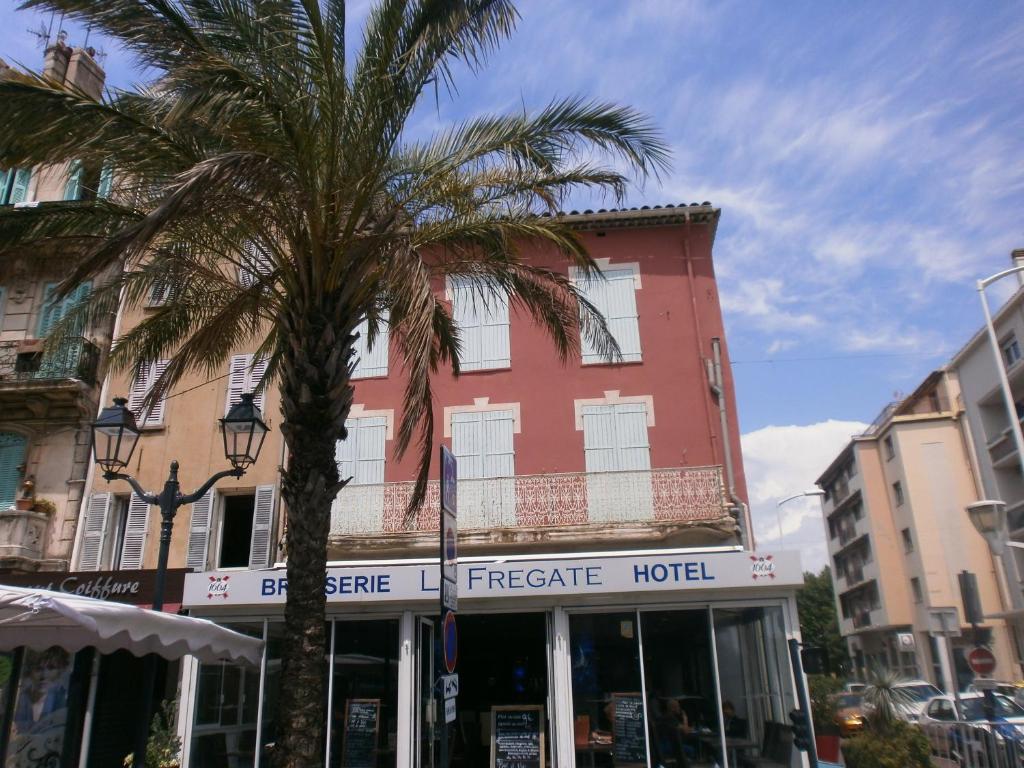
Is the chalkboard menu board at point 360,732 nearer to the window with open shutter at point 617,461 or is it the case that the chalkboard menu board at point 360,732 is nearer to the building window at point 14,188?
the window with open shutter at point 617,461

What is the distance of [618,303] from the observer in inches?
683

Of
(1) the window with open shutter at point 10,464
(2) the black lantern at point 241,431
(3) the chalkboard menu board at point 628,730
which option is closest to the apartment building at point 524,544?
(3) the chalkboard menu board at point 628,730

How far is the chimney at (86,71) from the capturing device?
2014 centimetres

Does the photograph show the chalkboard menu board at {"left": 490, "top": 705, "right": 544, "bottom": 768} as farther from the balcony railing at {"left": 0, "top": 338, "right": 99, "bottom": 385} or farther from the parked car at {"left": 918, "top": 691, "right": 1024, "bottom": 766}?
the balcony railing at {"left": 0, "top": 338, "right": 99, "bottom": 385}

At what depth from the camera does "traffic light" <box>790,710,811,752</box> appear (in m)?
10.7

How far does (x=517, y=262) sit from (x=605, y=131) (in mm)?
1804

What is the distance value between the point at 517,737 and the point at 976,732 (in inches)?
272

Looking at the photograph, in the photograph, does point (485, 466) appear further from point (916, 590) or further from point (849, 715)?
point (916, 590)

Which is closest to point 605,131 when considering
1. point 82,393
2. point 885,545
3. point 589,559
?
point 589,559

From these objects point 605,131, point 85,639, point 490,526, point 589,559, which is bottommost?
point 85,639

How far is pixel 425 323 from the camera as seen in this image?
6719 mm

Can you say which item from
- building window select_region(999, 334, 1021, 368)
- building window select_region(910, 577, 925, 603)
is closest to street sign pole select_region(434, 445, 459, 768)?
building window select_region(999, 334, 1021, 368)

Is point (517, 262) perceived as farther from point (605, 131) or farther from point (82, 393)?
point (82, 393)

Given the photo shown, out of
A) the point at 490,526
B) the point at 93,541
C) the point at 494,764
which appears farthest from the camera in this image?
the point at 93,541
